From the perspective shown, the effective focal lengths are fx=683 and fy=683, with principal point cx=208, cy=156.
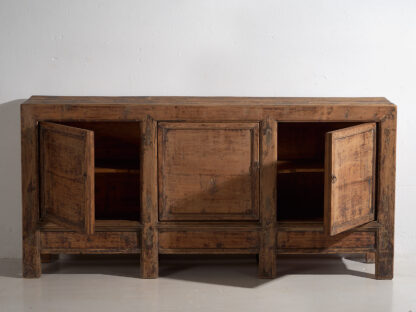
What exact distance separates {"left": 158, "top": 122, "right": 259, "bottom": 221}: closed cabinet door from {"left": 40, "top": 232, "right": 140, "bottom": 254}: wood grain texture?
244mm

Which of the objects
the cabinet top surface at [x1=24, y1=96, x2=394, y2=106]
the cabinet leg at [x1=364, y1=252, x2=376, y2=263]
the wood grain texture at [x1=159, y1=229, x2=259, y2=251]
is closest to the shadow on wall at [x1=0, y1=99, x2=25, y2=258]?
the cabinet top surface at [x1=24, y1=96, x2=394, y2=106]

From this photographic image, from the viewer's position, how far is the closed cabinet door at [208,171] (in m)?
3.81

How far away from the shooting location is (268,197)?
3.84 m

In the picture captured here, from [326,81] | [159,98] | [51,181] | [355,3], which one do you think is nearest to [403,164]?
[326,81]

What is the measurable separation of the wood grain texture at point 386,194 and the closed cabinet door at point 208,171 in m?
0.69

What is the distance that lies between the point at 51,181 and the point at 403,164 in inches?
85.9

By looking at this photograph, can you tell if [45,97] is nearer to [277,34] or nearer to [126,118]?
[126,118]

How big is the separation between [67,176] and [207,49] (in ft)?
3.99

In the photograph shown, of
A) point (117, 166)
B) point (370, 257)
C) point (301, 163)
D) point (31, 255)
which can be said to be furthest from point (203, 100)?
point (370, 257)

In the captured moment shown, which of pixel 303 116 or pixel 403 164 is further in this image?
pixel 403 164

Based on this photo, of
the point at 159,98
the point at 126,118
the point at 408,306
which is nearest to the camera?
the point at 408,306

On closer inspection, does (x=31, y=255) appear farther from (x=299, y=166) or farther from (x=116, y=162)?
(x=299, y=166)

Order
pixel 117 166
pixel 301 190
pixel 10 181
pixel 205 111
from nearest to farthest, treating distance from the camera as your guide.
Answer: pixel 205 111 → pixel 117 166 → pixel 10 181 → pixel 301 190

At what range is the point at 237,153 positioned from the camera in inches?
151
